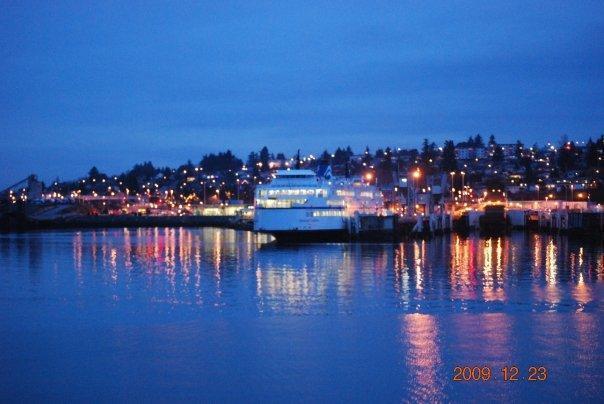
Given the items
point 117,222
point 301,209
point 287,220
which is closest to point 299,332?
Result: point 287,220

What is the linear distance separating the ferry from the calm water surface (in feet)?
70.2

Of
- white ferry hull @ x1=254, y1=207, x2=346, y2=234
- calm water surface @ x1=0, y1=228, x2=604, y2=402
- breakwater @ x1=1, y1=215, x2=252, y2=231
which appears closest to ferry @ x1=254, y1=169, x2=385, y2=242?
white ferry hull @ x1=254, y1=207, x2=346, y2=234

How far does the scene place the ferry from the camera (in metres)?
67.9

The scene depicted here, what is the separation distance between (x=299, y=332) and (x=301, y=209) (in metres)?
43.0

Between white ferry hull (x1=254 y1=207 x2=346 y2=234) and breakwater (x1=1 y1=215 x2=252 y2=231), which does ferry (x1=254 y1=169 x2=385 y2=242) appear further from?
breakwater (x1=1 y1=215 x2=252 y2=231)

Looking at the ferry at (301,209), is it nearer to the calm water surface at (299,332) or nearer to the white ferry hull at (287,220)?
the white ferry hull at (287,220)

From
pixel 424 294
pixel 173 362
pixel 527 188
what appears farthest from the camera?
pixel 527 188

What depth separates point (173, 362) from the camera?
2158 cm

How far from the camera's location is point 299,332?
25.4m

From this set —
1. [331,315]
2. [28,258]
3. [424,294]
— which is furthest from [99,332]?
[28,258]

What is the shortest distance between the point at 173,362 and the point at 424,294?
14606 millimetres

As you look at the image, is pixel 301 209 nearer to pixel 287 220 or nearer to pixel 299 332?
pixel 287 220

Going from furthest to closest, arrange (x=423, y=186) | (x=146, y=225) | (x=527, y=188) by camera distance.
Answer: (x=527, y=188) → (x=423, y=186) → (x=146, y=225)

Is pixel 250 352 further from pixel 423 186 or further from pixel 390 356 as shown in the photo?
pixel 423 186
